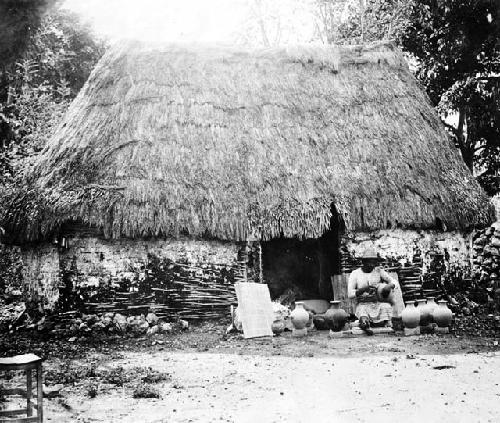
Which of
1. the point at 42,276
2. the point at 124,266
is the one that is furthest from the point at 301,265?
the point at 42,276

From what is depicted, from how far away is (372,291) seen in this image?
422 inches

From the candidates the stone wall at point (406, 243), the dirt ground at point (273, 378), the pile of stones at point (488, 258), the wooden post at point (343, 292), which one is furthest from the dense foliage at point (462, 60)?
the dirt ground at point (273, 378)

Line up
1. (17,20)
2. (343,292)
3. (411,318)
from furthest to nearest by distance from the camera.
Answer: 1. (343,292)
2. (411,318)
3. (17,20)

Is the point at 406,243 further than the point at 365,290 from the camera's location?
Yes

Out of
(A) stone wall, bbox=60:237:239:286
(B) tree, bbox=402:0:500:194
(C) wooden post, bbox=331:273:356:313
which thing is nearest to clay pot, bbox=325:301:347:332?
(C) wooden post, bbox=331:273:356:313

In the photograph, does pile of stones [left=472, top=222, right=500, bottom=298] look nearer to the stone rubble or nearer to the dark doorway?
the dark doorway

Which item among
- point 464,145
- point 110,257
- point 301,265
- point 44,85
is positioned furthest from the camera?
point 44,85

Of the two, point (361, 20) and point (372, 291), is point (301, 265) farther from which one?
point (361, 20)

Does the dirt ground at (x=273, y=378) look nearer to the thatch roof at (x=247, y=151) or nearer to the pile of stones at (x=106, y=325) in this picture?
the pile of stones at (x=106, y=325)

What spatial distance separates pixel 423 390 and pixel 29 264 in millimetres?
8256

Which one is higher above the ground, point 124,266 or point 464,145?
point 464,145

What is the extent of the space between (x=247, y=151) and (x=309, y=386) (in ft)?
22.3

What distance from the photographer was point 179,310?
11.6m

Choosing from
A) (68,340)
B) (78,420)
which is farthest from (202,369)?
(68,340)
